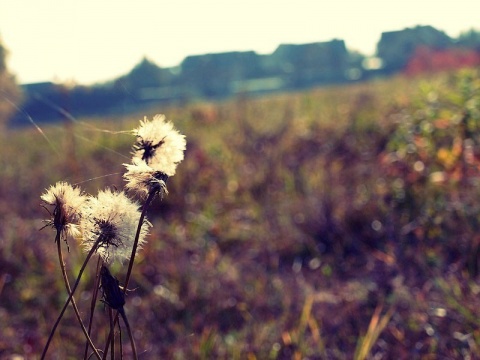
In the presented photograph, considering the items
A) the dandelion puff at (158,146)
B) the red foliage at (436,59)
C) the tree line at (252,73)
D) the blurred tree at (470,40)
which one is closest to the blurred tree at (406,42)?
the red foliage at (436,59)

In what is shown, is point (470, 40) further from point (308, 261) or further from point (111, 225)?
point (111, 225)

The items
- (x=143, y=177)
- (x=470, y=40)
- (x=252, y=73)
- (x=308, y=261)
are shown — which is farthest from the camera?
(x=252, y=73)

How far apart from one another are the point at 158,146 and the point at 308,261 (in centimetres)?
239

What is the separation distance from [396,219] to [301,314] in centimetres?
93

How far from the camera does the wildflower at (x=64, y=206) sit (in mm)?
906

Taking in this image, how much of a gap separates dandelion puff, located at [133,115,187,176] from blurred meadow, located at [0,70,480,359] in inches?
15.5

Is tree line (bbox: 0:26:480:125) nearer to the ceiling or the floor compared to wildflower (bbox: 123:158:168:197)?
nearer to the floor

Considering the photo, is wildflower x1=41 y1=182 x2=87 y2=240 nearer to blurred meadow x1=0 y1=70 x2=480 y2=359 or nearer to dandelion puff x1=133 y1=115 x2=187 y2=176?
dandelion puff x1=133 y1=115 x2=187 y2=176

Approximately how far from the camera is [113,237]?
3.04ft

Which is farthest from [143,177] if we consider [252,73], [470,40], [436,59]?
Answer: [252,73]

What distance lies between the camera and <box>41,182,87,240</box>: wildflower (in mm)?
906

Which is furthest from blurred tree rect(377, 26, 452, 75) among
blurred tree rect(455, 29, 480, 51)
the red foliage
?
blurred tree rect(455, 29, 480, 51)

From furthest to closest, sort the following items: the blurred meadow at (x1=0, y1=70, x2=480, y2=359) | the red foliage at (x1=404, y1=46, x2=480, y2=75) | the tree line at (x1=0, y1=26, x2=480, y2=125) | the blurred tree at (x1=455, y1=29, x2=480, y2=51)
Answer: the tree line at (x1=0, y1=26, x2=480, y2=125) < the blurred tree at (x1=455, y1=29, x2=480, y2=51) < the red foliage at (x1=404, y1=46, x2=480, y2=75) < the blurred meadow at (x1=0, y1=70, x2=480, y2=359)

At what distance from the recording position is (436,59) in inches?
620
